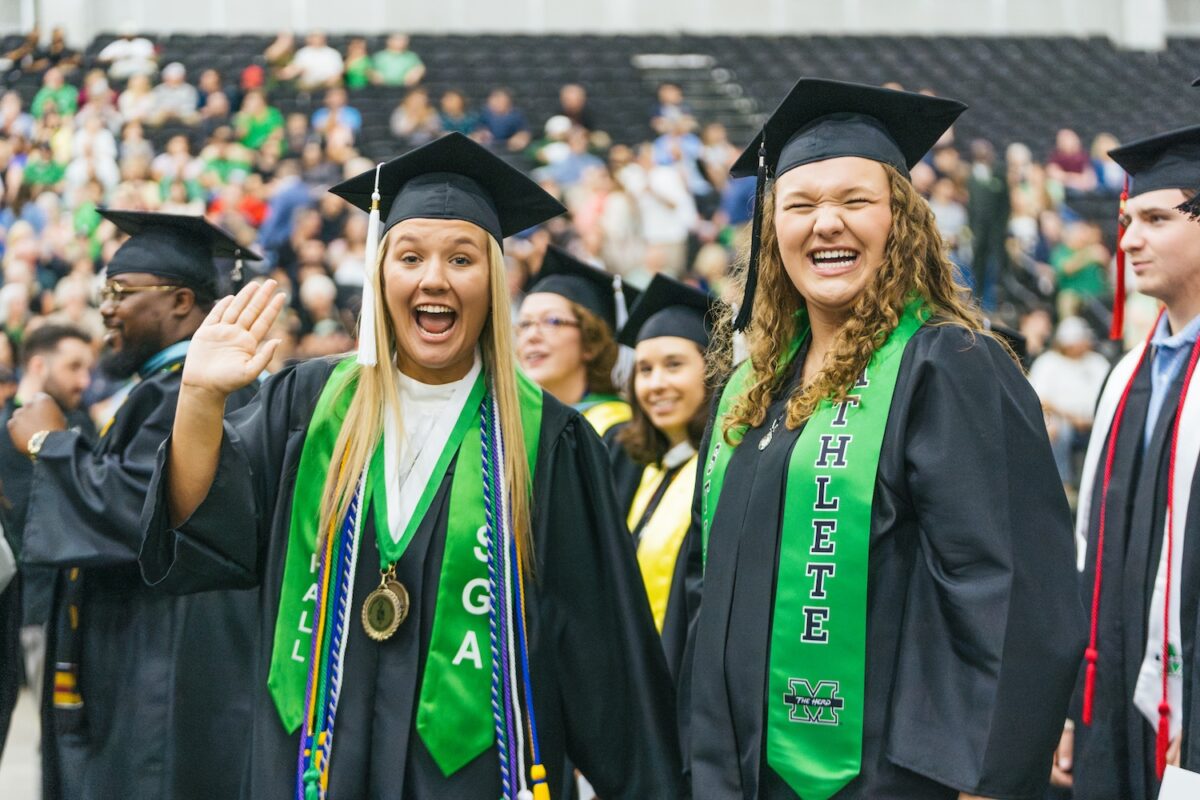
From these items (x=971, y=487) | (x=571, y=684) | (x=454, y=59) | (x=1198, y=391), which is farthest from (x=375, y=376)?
(x=454, y=59)

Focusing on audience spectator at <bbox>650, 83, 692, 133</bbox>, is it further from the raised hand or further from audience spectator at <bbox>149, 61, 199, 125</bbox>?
the raised hand

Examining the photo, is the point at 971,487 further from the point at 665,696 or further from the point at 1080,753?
the point at 1080,753

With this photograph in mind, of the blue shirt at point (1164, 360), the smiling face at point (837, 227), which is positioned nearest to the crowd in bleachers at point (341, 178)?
the blue shirt at point (1164, 360)

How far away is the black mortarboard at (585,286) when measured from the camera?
5.93 meters

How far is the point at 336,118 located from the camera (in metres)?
16.4

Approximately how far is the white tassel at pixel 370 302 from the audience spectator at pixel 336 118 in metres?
13.3

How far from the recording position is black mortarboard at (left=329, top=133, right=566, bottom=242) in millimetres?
3264

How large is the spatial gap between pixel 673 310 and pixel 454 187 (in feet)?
6.81

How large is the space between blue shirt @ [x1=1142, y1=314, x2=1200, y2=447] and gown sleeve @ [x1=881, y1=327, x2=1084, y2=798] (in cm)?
127

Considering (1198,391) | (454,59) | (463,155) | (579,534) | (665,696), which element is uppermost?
(454,59)

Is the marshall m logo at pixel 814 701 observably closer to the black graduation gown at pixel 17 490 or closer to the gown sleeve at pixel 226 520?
the gown sleeve at pixel 226 520

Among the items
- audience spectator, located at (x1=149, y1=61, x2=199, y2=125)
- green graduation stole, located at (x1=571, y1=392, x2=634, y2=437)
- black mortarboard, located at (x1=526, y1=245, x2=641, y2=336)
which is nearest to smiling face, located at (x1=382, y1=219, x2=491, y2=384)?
green graduation stole, located at (x1=571, y1=392, x2=634, y2=437)

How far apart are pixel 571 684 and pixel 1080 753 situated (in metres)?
1.61

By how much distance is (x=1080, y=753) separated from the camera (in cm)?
393
